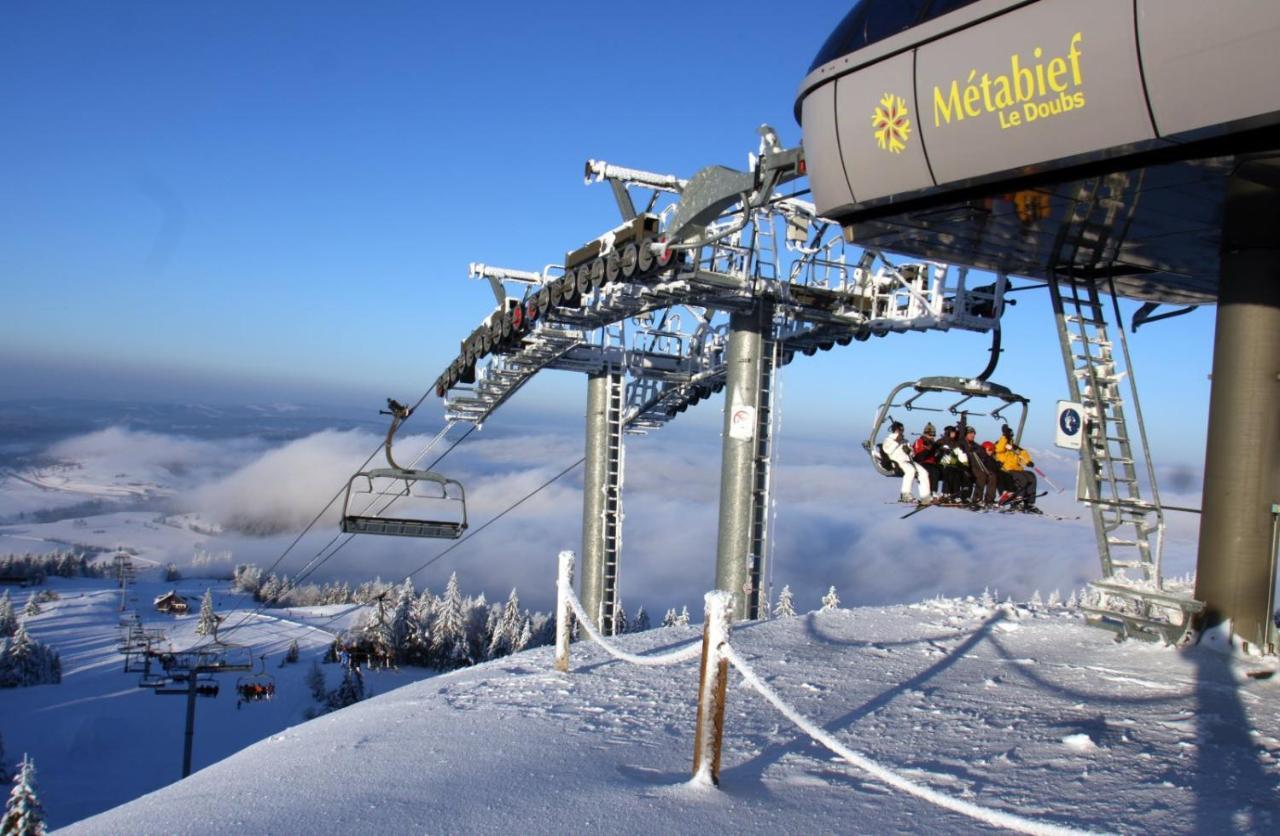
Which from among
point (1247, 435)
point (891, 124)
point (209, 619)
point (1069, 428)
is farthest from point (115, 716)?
point (1247, 435)

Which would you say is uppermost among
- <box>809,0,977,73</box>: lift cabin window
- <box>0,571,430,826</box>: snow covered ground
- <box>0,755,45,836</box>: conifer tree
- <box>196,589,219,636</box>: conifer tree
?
<box>809,0,977,73</box>: lift cabin window

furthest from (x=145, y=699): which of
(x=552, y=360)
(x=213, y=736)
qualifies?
(x=552, y=360)

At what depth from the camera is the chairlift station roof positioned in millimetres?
6023

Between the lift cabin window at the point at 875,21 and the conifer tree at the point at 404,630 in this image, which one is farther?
the conifer tree at the point at 404,630

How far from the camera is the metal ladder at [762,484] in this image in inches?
575

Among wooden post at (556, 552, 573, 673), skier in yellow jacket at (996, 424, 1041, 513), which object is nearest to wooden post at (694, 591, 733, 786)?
wooden post at (556, 552, 573, 673)

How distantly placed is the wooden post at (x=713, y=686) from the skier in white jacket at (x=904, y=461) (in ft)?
22.8

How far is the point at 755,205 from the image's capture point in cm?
1044

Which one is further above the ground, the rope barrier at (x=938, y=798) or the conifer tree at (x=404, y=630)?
the rope barrier at (x=938, y=798)

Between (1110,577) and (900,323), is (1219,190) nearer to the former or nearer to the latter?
(1110,577)

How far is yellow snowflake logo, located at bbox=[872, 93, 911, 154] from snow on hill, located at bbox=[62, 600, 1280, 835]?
15.0 feet

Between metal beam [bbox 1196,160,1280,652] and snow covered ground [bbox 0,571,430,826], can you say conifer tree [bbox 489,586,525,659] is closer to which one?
snow covered ground [bbox 0,571,430,826]

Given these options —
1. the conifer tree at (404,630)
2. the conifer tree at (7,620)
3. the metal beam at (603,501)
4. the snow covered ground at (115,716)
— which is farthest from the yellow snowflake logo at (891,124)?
the conifer tree at (7,620)

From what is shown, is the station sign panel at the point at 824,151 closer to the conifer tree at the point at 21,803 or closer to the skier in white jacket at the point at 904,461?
the skier in white jacket at the point at 904,461
